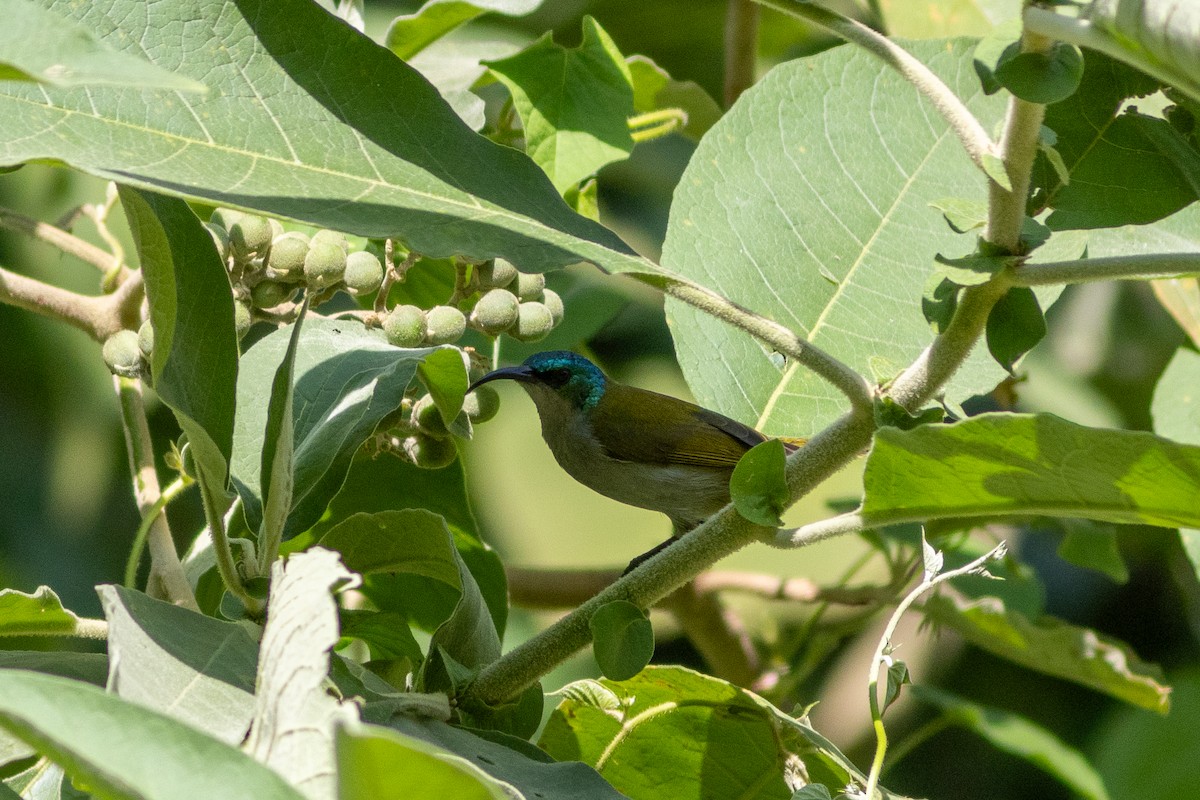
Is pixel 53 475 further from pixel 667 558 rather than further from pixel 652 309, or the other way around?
pixel 667 558

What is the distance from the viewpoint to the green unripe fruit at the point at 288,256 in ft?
6.64

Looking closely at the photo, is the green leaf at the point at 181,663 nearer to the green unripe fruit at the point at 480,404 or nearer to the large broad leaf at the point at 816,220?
the green unripe fruit at the point at 480,404

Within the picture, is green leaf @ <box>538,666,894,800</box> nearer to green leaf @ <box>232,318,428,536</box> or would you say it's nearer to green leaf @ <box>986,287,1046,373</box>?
green leaf @ <box>232,318,428,536</box>

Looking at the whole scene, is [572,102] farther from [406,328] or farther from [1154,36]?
[1154,36]

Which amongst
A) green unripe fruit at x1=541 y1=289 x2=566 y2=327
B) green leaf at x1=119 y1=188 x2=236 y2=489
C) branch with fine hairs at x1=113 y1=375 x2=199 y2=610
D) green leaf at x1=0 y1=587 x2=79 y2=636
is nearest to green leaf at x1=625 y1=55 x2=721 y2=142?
green unripe fruit at x1=541 y1=289 x2=566 y2=327

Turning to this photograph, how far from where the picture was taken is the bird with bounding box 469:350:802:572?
347 cm

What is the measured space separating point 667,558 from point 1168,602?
439cm

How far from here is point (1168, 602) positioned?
210 inches

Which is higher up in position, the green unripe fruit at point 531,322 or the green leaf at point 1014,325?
the green leaf at point 1014,325

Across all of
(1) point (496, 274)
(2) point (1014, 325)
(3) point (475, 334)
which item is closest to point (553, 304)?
(1) point (496, 274)

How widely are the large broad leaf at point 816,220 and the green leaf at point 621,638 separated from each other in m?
0.67

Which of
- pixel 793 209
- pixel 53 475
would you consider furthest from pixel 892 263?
pixel 53 475

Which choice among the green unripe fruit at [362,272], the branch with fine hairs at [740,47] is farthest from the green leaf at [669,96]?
the green unripe fruit at [362,272]

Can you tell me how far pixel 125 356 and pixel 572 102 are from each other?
101cm
